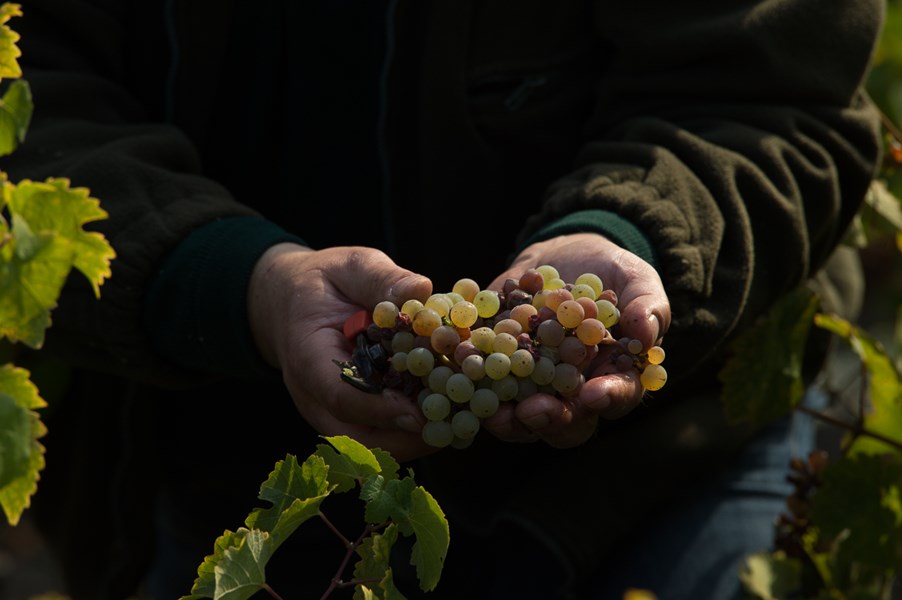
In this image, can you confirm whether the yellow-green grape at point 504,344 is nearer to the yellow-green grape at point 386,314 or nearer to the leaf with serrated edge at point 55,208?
the yellow-green grape at point 386,314

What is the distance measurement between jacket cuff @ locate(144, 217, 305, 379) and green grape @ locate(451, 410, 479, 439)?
0.44 m

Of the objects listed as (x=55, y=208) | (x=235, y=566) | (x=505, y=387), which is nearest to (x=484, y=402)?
(x=505, y=387)

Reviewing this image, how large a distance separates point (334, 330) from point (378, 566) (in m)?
0.31

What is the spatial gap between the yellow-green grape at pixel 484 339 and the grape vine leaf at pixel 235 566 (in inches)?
11.9

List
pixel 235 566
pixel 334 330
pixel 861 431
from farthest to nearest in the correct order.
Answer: pixel 861 431 → pixel 334 330 → pixel 235 566

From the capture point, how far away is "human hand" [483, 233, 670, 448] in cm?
123

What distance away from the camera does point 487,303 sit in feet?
4.20

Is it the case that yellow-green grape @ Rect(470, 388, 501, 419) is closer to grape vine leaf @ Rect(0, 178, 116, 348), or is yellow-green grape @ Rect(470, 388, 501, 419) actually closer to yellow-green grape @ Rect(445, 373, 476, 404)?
yellow-green grape @ Rect(445, 373, 476, 404)

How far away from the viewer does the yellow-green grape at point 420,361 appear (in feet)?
4.06

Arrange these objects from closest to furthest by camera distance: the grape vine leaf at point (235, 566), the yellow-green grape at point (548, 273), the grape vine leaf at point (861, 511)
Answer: the grape vine leaf at point (235, 566) → the yellow-green grape at point (548, 273) → the grape vine leaf at point (861, 511)

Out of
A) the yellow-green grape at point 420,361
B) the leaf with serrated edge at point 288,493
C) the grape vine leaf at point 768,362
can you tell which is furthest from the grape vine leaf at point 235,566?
the grape vine leaf at point 768,362

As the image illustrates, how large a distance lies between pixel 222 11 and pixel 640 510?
1051mm

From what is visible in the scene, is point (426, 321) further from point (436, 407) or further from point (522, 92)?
point (522, 92)

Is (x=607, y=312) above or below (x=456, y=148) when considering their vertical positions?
above
